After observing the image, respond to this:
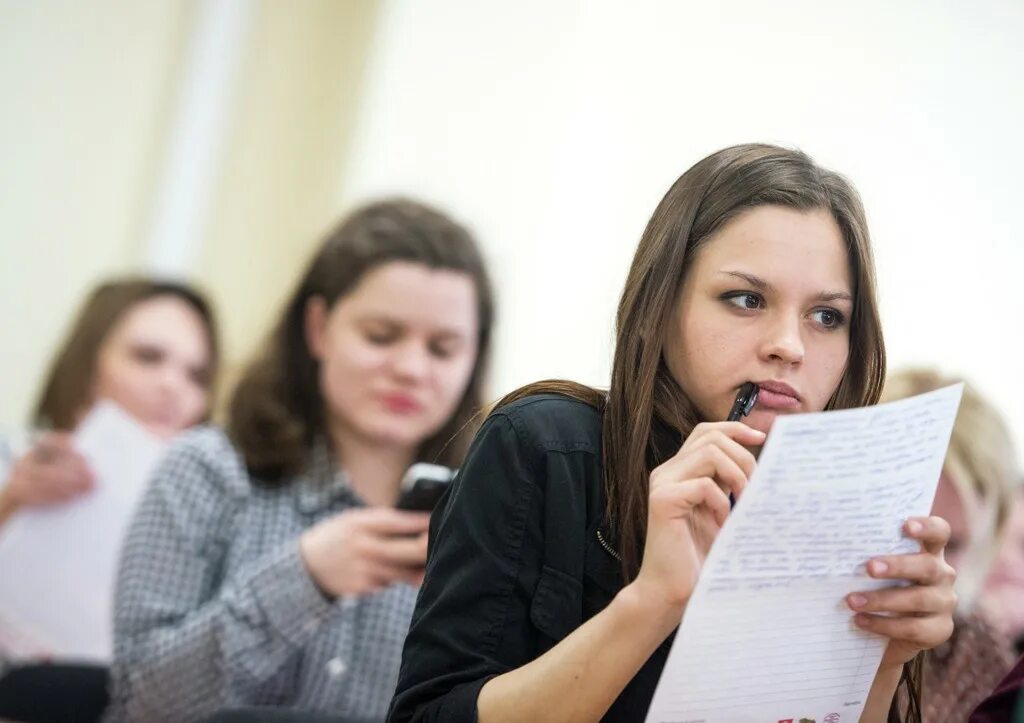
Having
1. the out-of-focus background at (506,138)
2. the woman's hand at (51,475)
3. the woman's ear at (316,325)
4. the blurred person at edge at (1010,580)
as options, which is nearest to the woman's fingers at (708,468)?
the out-of-focus background at (506,138)

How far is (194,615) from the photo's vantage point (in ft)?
4.89

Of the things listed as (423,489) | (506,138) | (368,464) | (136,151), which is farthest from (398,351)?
(136,151)

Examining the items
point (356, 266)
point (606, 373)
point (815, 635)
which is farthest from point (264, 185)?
point (815, 635)

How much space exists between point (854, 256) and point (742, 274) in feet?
0.35

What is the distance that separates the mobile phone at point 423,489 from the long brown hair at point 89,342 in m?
1.15

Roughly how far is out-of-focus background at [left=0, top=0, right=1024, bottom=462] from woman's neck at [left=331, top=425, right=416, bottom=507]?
367 mm

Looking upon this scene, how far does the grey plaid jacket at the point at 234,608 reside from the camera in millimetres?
1438

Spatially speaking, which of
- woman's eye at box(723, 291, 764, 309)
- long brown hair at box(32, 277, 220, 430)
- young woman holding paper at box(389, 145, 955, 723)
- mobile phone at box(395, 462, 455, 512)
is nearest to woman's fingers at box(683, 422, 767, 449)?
young woman holding paper at box(389, 145, 955, 723)

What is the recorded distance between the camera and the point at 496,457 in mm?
910

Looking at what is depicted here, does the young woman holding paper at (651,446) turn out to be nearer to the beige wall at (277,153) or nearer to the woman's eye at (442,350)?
the woman's eye at (442,350)

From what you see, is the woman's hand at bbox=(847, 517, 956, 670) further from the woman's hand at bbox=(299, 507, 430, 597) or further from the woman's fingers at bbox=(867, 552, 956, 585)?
the woman's hand at bbox=(299, 507, 430, 597)

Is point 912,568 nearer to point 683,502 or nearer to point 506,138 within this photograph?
point 683,502

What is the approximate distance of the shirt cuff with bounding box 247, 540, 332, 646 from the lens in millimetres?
1423

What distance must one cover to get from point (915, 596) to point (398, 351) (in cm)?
91
